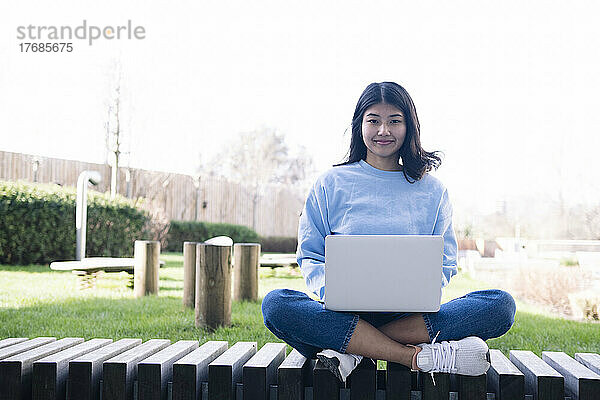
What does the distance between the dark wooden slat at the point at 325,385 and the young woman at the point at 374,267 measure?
0.10 feet

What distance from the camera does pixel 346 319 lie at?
2168 mm

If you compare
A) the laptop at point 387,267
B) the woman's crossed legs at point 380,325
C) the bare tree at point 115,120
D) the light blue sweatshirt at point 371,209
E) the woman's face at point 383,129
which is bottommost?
the woman's crossed legs at point 380,325

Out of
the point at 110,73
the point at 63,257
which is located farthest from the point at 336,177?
the point at 110,73

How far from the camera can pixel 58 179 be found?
1346 centimetres

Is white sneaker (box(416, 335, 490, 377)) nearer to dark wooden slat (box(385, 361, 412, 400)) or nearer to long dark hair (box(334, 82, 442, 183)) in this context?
dark wooden slat (box(385, 361, 412, 400))

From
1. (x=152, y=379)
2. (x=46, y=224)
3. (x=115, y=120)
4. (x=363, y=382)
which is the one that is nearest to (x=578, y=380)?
(x=363, y=382)

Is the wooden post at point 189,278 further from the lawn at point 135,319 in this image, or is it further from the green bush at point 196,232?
the green bush at point 196,232

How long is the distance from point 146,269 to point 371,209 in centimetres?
367

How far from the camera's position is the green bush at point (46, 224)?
27.9 ft

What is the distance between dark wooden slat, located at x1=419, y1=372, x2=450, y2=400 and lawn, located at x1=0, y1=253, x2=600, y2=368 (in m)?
1.69

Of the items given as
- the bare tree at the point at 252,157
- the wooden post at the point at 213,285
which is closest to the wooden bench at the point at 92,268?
A: the wooden post at the point at 213,285

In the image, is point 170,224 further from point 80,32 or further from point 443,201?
point 443,201

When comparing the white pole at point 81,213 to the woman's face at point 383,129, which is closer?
the woman's face at point 383,129

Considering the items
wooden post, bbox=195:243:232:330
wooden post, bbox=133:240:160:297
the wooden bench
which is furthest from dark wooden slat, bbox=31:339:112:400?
the wooden bench
